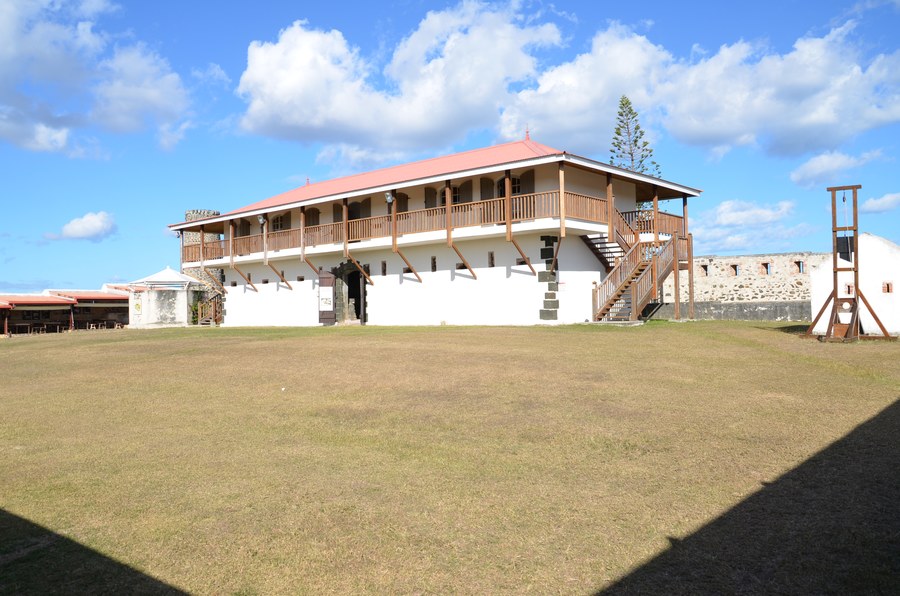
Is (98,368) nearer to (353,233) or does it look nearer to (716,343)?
(716,343)

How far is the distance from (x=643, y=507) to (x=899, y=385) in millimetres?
6709

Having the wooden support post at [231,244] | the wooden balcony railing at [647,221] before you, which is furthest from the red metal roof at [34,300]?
the wooden balcony railing at [647,221]

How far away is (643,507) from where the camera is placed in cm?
527

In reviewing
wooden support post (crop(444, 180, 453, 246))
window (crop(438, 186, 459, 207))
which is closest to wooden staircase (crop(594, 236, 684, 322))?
wooden support post (crop(444, 180, 453, 246))

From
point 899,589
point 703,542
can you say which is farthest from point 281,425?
point 899,589

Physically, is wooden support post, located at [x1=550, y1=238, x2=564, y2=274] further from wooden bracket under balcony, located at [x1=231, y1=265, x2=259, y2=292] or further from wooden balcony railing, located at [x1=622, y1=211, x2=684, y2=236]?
wooden bracket under balcony, located at [x1=231, y1=265, x2=259, y2=292]

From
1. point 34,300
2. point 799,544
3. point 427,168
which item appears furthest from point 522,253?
point 34,300

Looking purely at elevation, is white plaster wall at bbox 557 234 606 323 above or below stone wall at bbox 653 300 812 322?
above

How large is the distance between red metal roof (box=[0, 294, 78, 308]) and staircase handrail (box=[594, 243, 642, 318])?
1153 inches

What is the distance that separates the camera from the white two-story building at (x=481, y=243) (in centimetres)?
2228

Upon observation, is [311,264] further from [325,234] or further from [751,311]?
[751,311]

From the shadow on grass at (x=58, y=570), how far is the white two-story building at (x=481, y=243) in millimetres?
17767

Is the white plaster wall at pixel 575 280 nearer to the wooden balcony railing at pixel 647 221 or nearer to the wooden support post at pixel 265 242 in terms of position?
the wooden balcony railing at pixel 647 221

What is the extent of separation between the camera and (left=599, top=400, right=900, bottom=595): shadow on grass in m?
3.93
